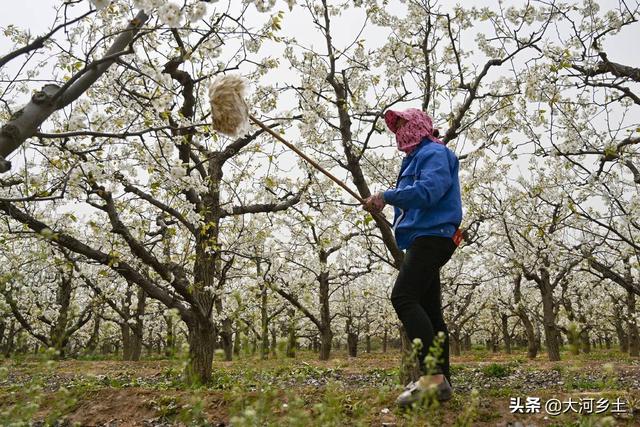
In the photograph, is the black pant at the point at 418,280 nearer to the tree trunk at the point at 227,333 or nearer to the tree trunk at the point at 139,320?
the tree trunk at the point at 227,333

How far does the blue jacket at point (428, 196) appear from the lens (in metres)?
4.00

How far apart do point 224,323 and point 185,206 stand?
13.5 metres

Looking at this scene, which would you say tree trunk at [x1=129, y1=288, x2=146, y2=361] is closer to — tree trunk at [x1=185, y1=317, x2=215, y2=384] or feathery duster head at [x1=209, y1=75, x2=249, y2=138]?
tree trunk at [x1=185, y1=317, x2=215, y2=384]

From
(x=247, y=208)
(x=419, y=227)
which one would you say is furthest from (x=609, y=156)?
(x=247, y=208)

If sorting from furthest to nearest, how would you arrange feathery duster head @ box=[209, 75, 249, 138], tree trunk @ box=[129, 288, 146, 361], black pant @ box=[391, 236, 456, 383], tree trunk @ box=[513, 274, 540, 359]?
1. tree trunk @ box=[129, 288, 146, 361]
2. tree trunk @ box=[513, 274, 540, 359]
3. feathery duster head @ box=[209, 75, 249, 138]
4. black pant @ box=[391, 236, 456, 383]

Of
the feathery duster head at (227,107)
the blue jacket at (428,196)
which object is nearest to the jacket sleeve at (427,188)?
the blue jacket at (428,196)

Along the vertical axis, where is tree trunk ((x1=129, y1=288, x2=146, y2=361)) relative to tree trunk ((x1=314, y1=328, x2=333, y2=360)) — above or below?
above

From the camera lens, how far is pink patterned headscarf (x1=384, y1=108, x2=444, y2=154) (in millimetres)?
4590

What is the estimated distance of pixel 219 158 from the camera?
28.7ft

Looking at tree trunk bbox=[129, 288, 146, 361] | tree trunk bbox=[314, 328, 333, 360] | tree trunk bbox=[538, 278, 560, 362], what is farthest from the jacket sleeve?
tree trunk bbox=[129, 288, 146, 361]

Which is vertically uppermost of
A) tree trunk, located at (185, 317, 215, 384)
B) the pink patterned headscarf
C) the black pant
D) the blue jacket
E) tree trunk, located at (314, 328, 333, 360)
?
the pink patterned headscarf

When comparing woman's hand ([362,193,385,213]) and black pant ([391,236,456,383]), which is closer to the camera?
black pant ([391,236,456,383])

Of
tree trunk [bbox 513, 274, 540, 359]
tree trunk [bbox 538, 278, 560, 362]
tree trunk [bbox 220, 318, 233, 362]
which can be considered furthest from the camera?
tree trunk [bbox 513, 274, 540, 359]

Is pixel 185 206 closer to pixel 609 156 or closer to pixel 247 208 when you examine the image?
pixel 247 208
